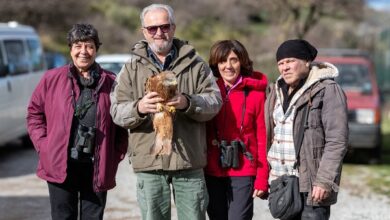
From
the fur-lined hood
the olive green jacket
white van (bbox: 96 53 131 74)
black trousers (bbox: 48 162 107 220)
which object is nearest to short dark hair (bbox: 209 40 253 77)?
the olive green jacket

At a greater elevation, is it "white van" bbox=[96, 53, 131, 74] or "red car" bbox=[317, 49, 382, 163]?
"white van" bbox=[96, 53, 131, 74]

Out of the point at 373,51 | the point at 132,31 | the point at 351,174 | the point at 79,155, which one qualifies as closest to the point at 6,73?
the point at 351,174

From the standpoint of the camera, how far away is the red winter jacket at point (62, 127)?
424 centimetres

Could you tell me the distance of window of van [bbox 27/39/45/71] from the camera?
39.0 feet

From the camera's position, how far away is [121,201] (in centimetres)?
766

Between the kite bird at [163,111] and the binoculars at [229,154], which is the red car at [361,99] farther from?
the kite bird at [163,111]

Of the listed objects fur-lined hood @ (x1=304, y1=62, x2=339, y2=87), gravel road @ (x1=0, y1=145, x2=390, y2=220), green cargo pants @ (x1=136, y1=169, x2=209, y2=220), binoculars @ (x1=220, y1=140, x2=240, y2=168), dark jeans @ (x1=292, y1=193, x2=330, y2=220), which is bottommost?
gravel road @ (x1=0, y1=145, x2=390, y2=220)

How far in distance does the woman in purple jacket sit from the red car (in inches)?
272

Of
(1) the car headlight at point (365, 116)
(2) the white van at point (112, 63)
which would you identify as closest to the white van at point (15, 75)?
(2) the white van at point (112, 63)

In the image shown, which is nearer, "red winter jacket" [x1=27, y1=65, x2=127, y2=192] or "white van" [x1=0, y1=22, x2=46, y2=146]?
"red winter jacket" [x1=27, y1=65, x2=127, y2=192]

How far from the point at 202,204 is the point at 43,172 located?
114 centimetres

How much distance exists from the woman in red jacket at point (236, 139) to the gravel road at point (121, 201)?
2.64 meters

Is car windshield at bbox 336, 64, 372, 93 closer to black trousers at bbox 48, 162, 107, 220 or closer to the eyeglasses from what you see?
black trousers at bbox 48, 162, 107, 220

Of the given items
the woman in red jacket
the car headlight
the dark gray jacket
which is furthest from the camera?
the car headlight
